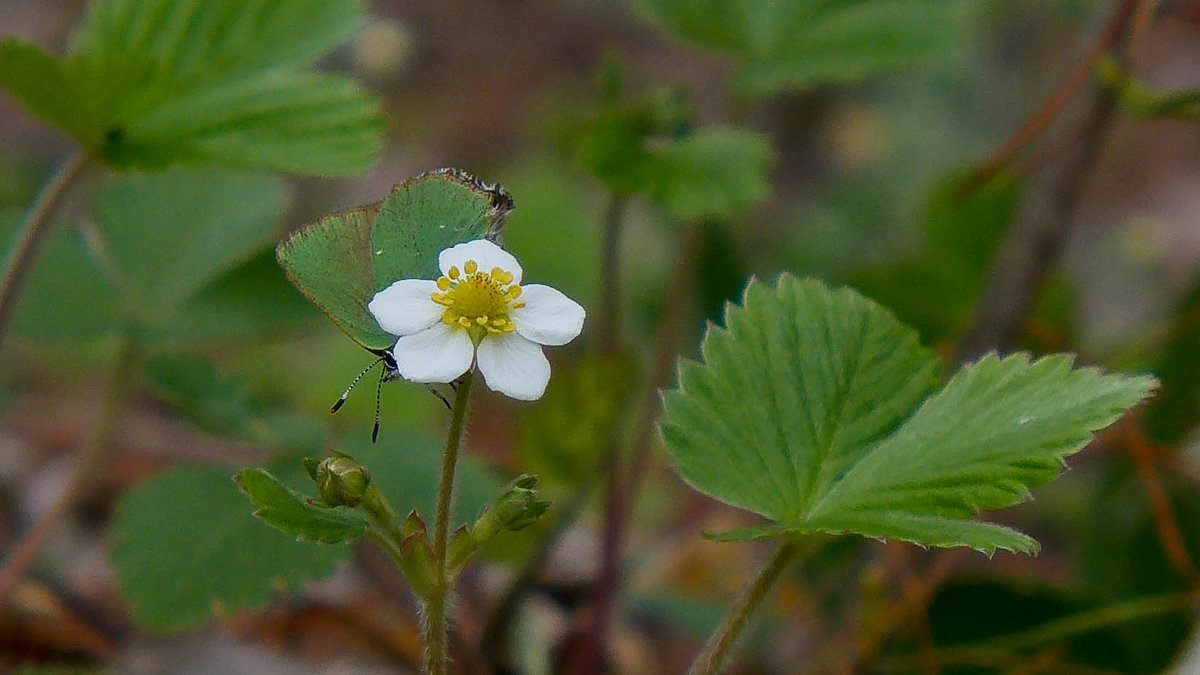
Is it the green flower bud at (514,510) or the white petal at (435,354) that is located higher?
the white petal at (435,354)

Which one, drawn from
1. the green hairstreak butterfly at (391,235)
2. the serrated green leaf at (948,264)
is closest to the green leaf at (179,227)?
the green hairstreak butterfly at (391,235)

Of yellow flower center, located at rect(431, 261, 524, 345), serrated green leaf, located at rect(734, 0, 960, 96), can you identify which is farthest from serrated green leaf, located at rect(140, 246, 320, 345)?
yellow flower center, located at rect(431, 261, 524, 345)

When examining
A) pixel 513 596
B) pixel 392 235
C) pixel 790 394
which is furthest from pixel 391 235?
pixel 513 596

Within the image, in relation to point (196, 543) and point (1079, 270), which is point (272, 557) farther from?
→ point (1079, 270)

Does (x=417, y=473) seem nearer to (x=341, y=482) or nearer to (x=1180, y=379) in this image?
(x=341, y=482)

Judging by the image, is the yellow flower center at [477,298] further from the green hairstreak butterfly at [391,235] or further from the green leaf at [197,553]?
the green leaf at [197,553]

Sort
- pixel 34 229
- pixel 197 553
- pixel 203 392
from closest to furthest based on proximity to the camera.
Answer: pixel 34 229 < pixel 197 553 < pixel 203 392
